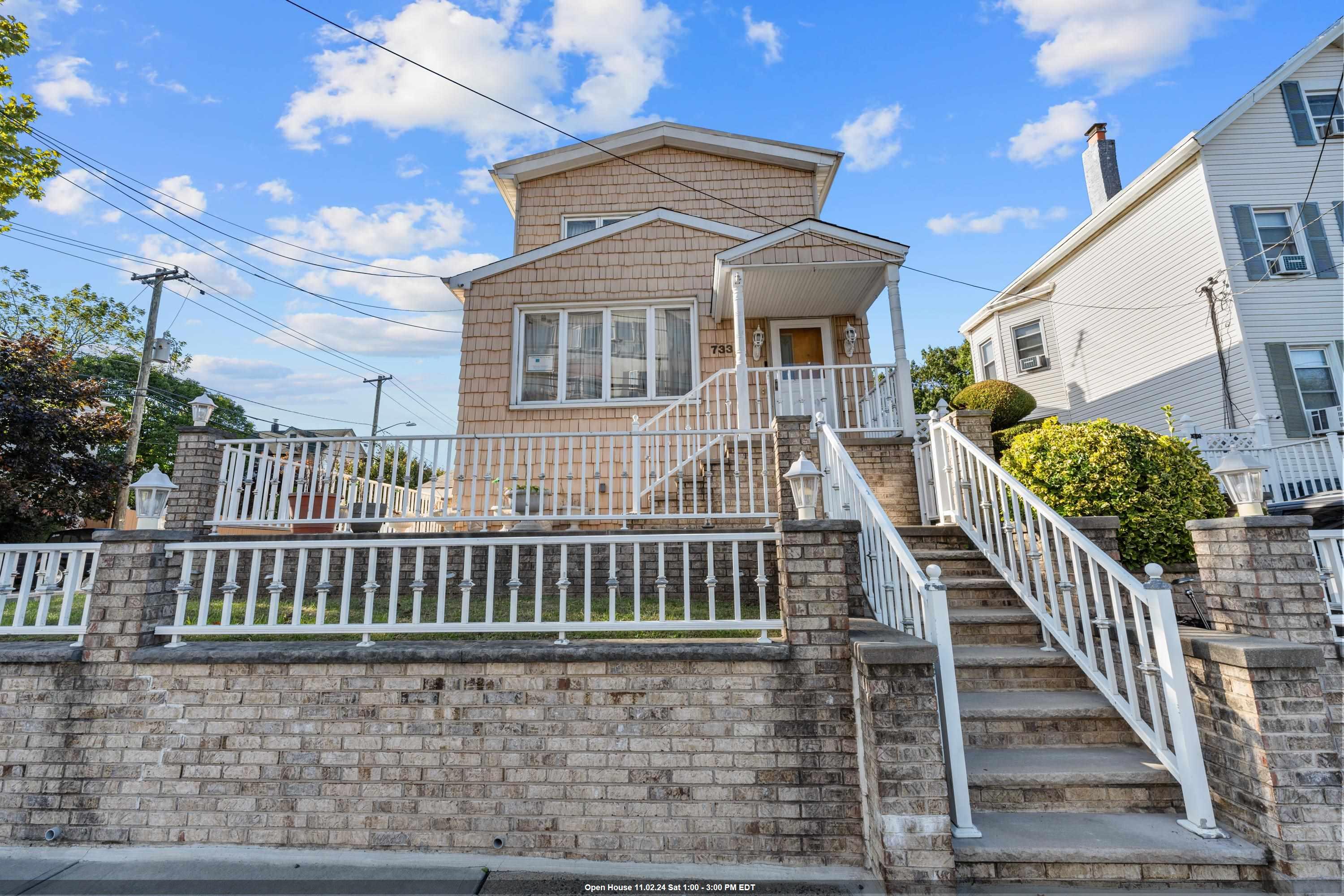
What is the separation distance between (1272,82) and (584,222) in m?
13.9

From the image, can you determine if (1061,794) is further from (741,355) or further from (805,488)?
(741,355)

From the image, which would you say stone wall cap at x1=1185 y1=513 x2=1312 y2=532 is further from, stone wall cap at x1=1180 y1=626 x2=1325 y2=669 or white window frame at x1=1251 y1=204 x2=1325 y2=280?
white window frame at x1=1251 y1=204 x2=1325 y2=280

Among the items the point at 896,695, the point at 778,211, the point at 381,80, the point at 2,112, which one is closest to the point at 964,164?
the point at 778,211

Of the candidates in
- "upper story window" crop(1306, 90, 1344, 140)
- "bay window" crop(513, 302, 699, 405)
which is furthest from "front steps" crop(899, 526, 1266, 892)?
"upper story window" crop(1306, 90, 1344, 140)

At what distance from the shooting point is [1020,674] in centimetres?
368

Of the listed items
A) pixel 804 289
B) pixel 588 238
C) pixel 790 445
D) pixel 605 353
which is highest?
pixel 588 238

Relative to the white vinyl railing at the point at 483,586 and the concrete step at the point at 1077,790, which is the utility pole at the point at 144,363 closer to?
the white vinyl railing at the point at 483,586

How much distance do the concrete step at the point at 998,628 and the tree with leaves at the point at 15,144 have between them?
13.6 meters

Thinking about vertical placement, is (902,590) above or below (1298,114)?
below

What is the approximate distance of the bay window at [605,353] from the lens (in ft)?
28.5

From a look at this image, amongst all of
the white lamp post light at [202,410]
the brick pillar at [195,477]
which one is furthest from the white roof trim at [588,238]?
the brick pillar at [195,477]

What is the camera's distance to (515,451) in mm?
5871

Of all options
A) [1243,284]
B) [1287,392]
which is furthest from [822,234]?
[1287,392]

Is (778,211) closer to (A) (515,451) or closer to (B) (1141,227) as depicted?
(A) (515,451)
